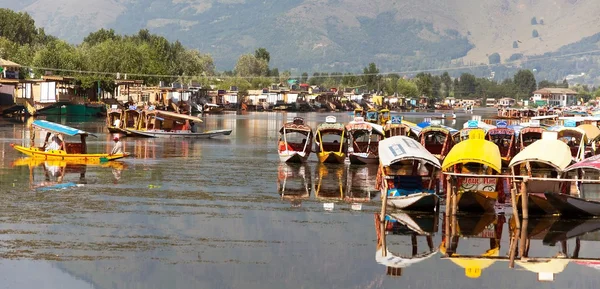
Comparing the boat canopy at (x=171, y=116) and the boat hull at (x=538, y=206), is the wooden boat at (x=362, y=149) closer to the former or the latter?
the boat hull at (x=538, y=206)

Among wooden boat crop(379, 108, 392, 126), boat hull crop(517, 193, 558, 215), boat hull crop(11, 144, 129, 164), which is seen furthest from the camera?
wooden boat crop(379, 108, 392, 126)

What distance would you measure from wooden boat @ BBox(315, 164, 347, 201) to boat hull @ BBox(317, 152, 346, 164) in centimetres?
66

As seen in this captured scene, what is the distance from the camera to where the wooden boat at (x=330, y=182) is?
34.9 metres

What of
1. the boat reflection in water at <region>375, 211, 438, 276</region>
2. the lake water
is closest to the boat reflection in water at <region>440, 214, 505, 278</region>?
the lake water

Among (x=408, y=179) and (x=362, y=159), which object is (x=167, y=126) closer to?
(x=362, y=159)

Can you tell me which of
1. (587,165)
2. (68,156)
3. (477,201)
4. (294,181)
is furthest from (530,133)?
(68,156)

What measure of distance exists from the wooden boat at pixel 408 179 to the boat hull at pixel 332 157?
1361cm

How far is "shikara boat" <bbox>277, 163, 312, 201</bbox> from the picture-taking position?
114 feet

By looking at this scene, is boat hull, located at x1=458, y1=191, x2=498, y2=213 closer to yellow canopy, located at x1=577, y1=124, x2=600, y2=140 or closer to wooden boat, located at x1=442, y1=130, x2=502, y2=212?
wooden boat, located at x1=442, y1=130, x2=502, y2=212

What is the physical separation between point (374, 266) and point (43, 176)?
61.9 ft

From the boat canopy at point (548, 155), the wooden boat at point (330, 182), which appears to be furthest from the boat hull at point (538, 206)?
the wooden boat at point (330, 182)

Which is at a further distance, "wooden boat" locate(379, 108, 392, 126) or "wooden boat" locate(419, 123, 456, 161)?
"wooden boat" locate(379, 108, 392, 126)

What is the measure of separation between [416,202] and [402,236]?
376cm

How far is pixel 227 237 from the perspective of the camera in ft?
84.2
